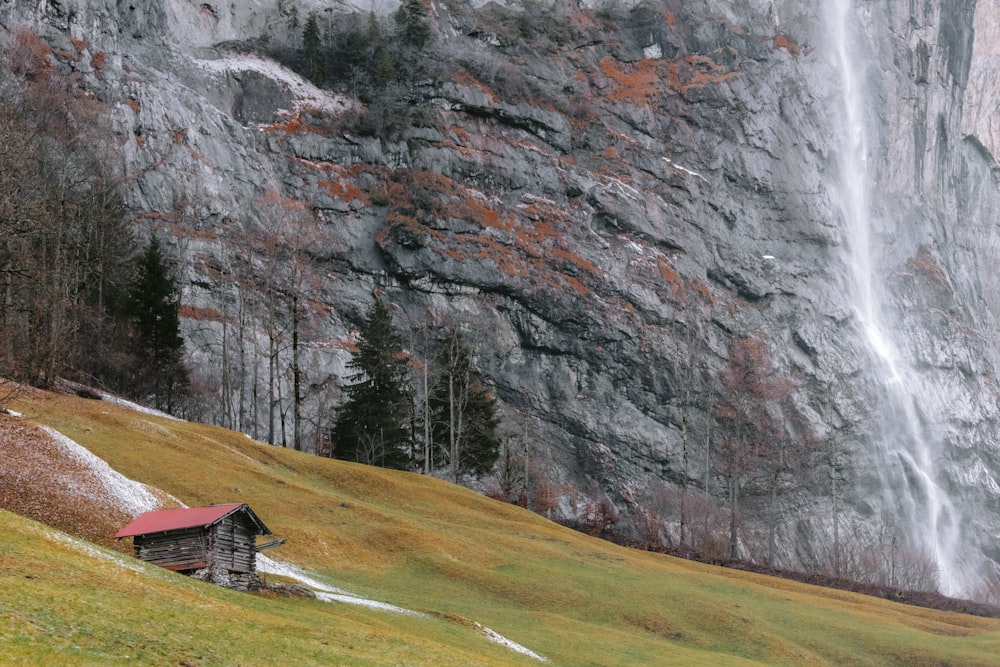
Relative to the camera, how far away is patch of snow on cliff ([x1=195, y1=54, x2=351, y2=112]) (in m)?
102

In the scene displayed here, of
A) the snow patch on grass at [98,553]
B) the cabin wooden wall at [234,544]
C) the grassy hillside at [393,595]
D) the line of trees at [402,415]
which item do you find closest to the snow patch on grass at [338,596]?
the grassy hillside at [393,595]

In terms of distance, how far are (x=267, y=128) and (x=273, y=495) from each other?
70.5 metres

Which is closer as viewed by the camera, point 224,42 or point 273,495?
point 273,495

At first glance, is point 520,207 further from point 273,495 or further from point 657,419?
point 273,495

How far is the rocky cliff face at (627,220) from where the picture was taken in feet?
285

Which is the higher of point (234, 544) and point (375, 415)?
point (375, 415)

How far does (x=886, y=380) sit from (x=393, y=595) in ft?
287

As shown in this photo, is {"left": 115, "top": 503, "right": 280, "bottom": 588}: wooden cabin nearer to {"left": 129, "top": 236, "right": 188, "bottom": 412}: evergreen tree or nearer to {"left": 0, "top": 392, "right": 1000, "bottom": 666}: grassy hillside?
{"left": 0, "top": 392, "right": 1000, "bottom": 666}: grassy hillside

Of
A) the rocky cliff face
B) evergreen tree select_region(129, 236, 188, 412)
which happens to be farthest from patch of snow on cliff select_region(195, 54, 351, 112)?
evergreen tree select_region(129, 236, 188, 412)

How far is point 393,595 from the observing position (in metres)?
31.6

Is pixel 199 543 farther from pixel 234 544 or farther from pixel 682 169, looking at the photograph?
pixel 682 169

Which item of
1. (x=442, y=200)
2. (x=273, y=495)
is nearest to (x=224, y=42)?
(x=442, y=200)

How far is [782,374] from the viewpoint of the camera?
97.7 metres

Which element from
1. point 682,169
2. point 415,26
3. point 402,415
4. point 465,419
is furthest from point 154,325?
point 682,169
